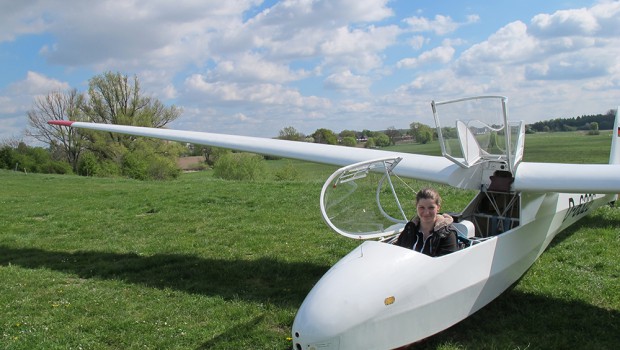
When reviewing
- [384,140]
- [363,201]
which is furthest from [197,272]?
[384,140]

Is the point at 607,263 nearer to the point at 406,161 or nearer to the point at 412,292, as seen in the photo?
the point at 406,161

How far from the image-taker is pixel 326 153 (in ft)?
28.7

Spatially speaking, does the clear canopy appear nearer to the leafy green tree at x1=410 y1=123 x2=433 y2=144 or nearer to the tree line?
the leafy green tree at x1=410 y1=123 x2=433 y2=144

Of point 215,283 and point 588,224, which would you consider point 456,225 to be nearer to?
point 215,283

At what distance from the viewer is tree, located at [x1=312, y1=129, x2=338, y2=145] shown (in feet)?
183

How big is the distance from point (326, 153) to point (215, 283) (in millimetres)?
3164

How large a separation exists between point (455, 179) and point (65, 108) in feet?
175

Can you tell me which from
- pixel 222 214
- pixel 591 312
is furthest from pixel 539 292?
pixel 222 214

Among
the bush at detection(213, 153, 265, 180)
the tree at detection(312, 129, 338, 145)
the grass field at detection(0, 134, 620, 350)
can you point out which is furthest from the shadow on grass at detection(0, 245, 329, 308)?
the tree at detection(312, 129, 338, 145)

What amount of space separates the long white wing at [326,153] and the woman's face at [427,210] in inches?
64.0

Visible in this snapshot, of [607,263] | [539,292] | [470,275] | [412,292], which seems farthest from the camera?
[607,263]

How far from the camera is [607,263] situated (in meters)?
7.14

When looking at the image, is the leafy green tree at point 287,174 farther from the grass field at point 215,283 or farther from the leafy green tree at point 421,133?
the leafy green tree at point 421,133

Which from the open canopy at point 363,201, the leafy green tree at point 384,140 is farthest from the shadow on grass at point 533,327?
the leafy green tree at point 384,140
